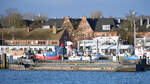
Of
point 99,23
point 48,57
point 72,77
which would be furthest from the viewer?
point 99,23

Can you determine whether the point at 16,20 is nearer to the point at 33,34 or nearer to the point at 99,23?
the point at 33,34

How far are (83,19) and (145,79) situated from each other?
189ft

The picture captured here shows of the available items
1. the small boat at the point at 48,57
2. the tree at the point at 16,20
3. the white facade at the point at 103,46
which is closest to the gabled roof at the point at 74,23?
the tree at the point at 16,20

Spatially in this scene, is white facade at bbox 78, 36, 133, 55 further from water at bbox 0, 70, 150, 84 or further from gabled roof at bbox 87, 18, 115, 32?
water at bbox 0, 70, 150, 84

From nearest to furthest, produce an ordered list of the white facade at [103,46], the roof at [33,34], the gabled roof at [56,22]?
the white facade at [103,46]
the roof at [33,34]
the gabled roof at [56,22]

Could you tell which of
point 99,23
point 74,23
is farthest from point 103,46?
point 74,23

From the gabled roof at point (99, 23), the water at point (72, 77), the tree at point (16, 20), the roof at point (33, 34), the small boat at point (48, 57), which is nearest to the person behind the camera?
the water at point (72, 77)

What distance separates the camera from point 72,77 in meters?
56.9

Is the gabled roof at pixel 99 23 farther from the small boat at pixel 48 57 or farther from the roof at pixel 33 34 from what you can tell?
the small boat at pixel 48 57

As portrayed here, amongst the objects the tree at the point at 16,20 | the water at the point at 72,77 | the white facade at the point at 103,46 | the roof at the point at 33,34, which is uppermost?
the tree at the point at 16,20

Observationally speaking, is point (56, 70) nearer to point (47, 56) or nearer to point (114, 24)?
point (47, 56)

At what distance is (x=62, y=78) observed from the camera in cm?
5597

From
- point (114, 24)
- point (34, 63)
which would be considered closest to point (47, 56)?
point (34, 63)

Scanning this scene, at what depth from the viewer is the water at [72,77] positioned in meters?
52.4
